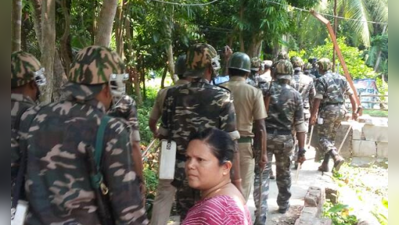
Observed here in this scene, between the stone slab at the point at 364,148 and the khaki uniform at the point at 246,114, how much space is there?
6546mm

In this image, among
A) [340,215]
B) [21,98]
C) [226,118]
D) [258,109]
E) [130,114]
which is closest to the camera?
[21,98]

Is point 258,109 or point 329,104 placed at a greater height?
point 258,109

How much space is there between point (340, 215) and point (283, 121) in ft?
5.76

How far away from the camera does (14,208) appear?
2105 millimetres

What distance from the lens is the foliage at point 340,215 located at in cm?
593

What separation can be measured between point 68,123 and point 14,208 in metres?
0.47

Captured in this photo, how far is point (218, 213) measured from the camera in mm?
2014

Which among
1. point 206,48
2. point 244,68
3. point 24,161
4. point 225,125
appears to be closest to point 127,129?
point 24,161

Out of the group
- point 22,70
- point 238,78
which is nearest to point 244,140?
→ point 238,78

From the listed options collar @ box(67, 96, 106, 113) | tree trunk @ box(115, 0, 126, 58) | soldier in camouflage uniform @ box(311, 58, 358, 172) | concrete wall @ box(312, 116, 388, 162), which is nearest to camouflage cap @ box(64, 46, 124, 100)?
collar @ box(67, 96, 106, 113)

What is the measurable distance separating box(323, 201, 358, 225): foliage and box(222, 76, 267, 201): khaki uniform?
1883 mm

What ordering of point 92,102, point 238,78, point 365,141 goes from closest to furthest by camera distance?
point 92,102, point 238,78, point 365,141

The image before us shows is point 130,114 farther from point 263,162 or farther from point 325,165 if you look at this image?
point 325,165

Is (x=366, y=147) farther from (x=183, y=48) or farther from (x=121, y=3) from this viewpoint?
(x=183, y=48)
